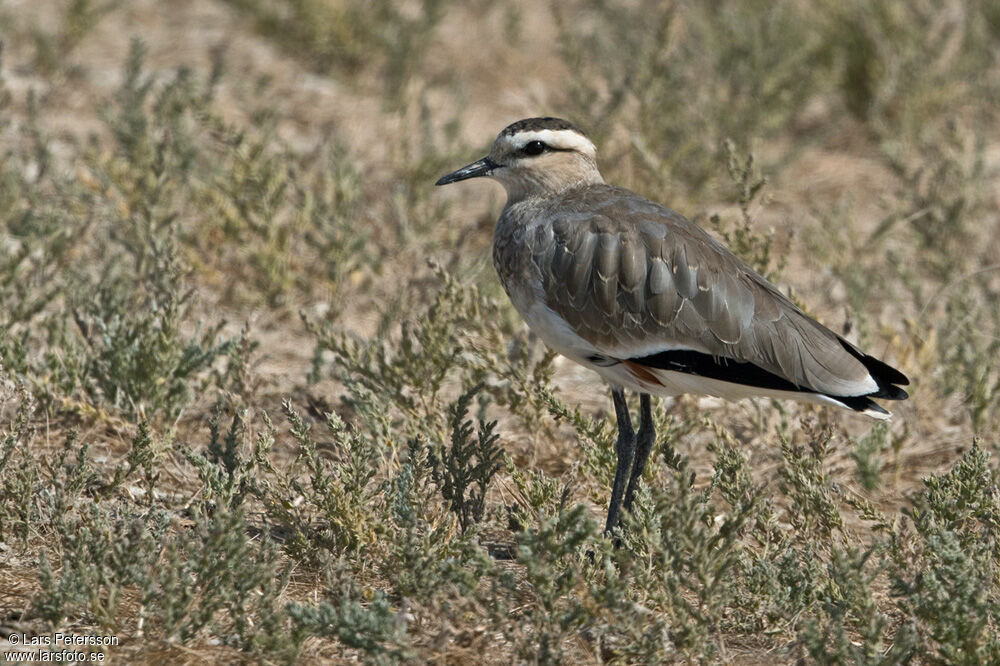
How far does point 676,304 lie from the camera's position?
172 inches

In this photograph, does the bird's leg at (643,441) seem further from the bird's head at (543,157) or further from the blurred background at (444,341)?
the bird's head at (543,157)

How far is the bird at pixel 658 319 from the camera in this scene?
425cm

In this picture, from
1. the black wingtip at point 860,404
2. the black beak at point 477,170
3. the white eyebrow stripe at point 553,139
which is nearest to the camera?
the black wingtip at point 860,404

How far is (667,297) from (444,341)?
1.09 m

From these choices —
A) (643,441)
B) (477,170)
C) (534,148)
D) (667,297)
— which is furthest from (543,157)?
(643,441)

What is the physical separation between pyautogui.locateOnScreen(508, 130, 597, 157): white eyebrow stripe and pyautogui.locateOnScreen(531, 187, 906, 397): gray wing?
569 millimetres

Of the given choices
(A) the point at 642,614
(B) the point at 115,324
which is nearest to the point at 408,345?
(B) the point at 115,324

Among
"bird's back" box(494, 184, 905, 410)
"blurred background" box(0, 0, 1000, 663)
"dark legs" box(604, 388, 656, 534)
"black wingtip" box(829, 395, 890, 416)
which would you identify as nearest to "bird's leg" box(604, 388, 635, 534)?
"dark legs" box(604, 388, 656, 534)

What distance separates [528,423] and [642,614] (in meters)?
1.76

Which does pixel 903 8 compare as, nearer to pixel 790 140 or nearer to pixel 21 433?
pixel 790 140

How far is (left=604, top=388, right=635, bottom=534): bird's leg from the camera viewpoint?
453 cm

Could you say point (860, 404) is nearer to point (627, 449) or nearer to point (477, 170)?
point (627, 449)

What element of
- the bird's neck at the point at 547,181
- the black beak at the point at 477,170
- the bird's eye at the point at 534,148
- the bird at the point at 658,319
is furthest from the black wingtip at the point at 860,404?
the black beak at the point at 477,170

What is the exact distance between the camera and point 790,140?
8.39m
